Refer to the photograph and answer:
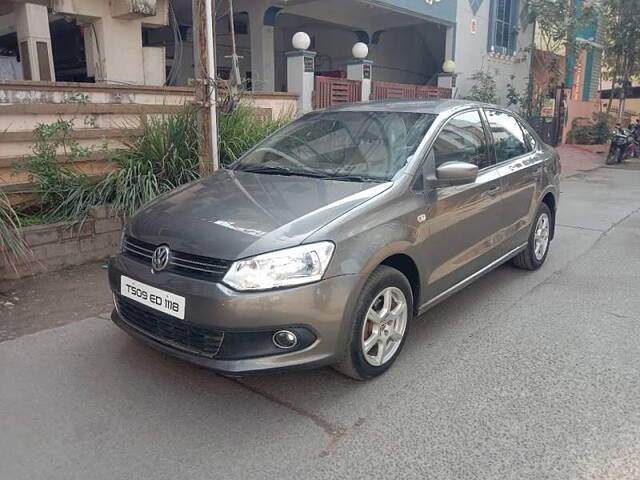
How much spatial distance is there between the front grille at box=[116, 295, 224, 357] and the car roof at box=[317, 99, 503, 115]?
231cm

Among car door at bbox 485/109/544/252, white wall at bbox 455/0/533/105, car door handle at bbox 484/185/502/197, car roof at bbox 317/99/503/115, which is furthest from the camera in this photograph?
white wall at bbox 455/0/533/105

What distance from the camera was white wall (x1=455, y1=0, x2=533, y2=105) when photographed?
47.5ft

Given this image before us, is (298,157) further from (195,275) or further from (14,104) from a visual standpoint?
(14,104)

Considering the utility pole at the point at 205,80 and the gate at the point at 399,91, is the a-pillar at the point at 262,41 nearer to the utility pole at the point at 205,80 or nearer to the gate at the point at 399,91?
the gate at the point at 399,91

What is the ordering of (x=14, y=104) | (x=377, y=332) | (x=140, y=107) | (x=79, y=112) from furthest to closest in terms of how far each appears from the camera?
(x=140, y=107) → (x=79, y=112) → (x=14, y=104) → (x=377, y=332)

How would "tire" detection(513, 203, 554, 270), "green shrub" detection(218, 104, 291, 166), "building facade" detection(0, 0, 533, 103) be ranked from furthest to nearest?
"building facade" detection(0, 0, 533, 103), "green shrub" detection(218, 104, 291, 166), "tire" detection(513, 203, 554, 270)

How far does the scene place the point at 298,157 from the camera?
13.5ft

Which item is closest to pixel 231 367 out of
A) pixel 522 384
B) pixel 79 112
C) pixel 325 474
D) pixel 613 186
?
pixel 325 474

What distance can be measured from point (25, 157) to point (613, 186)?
1116 centimetres

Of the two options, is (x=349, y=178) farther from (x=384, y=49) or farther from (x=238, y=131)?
(x=384, y=49)

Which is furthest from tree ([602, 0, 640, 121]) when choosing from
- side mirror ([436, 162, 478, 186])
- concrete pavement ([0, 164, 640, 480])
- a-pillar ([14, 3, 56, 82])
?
concrete pavement ([0, 164, 640, 480])

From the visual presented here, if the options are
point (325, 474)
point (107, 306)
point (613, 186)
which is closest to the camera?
point (325, 474)

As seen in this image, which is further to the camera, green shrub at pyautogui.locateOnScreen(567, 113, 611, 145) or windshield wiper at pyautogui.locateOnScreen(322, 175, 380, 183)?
green shrub at pyautogui.locateOnScreen(567, 113, 611, 145)

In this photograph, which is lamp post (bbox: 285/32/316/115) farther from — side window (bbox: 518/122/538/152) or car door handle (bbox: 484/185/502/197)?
car door handle (bbox: 484/185/502/197)
